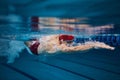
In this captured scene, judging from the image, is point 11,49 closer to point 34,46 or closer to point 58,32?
point 34,46

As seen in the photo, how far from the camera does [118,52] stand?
1.58 meters

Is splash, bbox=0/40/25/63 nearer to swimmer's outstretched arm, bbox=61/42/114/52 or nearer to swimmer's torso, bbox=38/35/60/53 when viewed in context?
swimmer's torso, bbox=38/35/60/53

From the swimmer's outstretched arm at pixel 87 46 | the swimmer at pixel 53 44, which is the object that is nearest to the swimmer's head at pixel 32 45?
the swimmer at pixel 53 44

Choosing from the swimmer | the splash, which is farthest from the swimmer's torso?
the splash

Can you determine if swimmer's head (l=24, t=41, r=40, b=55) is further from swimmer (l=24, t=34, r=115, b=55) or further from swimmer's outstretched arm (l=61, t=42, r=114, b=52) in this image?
swimmer's outstretched arm (l=61, t=42, r=114, b=52)

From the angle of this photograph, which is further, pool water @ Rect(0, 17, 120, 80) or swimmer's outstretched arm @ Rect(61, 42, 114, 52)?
swimmer's outstretched arm @ Rect(61, 42, 114, 52)

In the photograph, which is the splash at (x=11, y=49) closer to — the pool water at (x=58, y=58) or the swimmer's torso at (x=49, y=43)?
the pool water at (x=58, y=58)

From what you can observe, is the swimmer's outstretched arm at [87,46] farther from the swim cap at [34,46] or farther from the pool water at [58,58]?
the swim cap at [34,46]

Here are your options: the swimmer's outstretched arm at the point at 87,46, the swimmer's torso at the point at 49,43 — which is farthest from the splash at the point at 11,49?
the swimmer's outstretched arm at the point at 87,46

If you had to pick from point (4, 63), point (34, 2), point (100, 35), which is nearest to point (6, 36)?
point (4, 63)

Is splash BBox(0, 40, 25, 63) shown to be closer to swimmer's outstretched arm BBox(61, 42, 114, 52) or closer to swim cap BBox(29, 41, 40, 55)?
swim cap BBox(29, 41, 40, 55)

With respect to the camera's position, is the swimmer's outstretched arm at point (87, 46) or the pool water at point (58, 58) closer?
the pool water at point (58, 58)

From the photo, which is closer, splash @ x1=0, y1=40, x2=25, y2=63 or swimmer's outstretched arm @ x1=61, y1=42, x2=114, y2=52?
splash @ x1=0, y1=40, x2=25, y2=63

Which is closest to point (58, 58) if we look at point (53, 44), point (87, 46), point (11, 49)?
point (53, 44)
